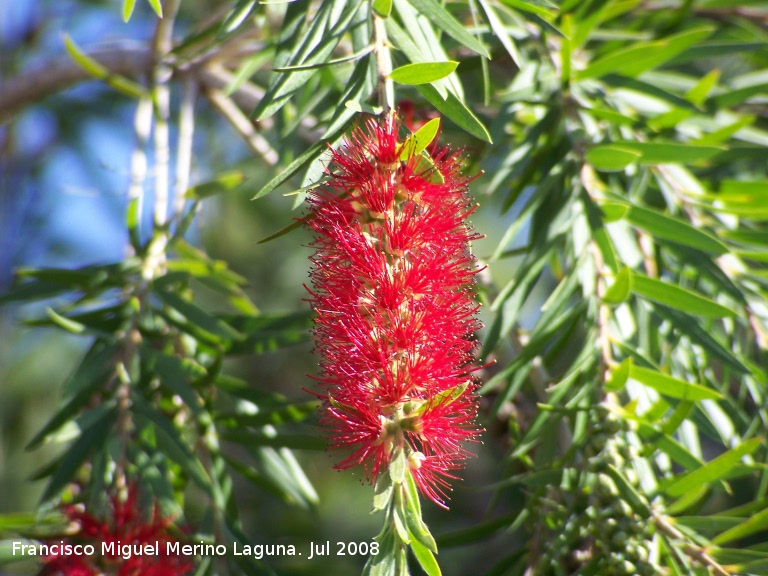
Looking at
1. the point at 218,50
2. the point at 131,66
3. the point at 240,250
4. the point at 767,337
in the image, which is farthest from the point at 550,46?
the point at 240,250

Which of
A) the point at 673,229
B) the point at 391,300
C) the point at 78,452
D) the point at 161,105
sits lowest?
the point at 78,452

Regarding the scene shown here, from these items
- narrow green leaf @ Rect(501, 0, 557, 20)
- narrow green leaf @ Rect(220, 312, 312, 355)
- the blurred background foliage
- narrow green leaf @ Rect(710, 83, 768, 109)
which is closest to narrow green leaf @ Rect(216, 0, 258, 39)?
the blurred background foliage

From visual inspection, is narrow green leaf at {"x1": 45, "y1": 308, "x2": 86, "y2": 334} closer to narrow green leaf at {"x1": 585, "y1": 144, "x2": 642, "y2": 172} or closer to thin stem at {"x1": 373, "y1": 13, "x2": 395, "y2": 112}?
thin stem at {"x1": 373, "y1": 13, "x2": 395, "y2": 112}

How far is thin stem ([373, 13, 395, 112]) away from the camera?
68cm

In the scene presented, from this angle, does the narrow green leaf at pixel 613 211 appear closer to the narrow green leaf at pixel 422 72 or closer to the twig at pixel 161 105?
the narrow green leaf at pixel 422 72

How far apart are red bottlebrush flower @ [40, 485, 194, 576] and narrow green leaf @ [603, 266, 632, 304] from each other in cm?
56

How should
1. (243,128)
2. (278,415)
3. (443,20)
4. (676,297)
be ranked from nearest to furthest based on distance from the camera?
(443,20), (676,297), (278,415), (243,128)

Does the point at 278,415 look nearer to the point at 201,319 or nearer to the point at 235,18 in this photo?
the point at 201,319

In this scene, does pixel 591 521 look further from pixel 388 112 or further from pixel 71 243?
pixel 71 243

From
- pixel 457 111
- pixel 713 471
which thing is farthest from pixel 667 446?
pixel 457 111

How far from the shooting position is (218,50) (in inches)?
54.1

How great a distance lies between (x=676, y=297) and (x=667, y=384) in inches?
4.3

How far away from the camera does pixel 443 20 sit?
741mm

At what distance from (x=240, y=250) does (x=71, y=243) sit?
71cm
